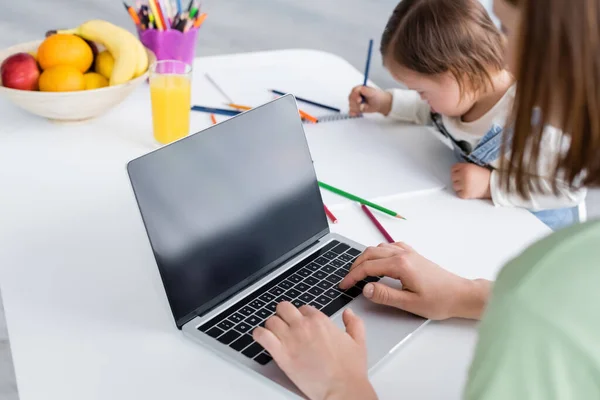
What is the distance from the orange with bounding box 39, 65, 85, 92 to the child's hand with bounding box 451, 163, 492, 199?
2.33ft

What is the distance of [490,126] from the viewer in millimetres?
1366

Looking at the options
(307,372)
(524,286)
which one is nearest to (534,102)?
(524,286)

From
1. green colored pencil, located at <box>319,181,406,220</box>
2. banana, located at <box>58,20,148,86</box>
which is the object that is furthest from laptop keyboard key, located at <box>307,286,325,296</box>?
banana, located at <box>58,20,148,86</box>

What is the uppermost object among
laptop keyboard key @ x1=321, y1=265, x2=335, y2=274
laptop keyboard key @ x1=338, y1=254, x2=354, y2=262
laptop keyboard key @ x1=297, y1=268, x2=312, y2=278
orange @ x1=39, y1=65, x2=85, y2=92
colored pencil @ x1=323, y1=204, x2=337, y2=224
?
orange @ x1=39, y1=65, x2=85, y2=92

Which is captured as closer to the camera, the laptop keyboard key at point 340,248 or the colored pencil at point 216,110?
the laptop keyboard key at point 340,248

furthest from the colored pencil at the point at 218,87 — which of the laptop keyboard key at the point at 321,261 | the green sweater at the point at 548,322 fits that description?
the green sweater at the point at 548,322

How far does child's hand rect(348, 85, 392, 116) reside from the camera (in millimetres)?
1467

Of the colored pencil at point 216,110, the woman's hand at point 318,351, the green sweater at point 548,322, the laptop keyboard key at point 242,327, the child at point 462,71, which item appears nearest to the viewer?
the green sweater at point 548,322

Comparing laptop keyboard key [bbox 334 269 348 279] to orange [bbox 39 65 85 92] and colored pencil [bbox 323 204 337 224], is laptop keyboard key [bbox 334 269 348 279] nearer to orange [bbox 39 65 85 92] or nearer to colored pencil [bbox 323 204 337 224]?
colored pencil [bbox 323 204 337 224]

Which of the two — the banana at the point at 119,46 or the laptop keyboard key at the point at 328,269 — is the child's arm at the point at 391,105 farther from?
the laptop keyboard key at the point at 328,269

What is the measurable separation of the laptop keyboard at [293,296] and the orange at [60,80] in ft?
1.89

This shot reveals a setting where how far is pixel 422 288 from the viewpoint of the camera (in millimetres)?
888

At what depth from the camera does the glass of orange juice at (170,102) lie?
4.15 feet

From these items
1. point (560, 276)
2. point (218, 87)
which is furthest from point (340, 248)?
point (218, 87)
